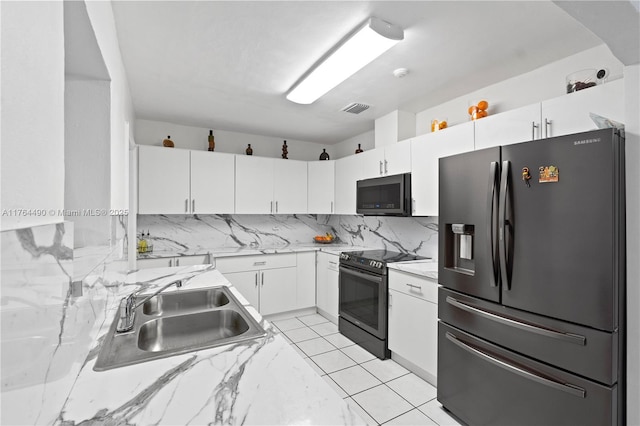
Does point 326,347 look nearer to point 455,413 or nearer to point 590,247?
point 455,413

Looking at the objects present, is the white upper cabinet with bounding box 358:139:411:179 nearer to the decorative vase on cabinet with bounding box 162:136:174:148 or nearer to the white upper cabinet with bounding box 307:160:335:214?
the white upper cabinet with bounding box 307:160:335:214

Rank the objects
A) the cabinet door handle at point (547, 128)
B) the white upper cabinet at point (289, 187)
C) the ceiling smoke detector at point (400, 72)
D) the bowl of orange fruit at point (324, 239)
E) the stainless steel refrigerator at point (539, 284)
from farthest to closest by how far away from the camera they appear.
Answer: the bowl of orange fruit at point (324, 239), the white upper cabinet at point (289, 187), the ceiling smoke detector at point (400, 72), the cabinet door handle at point (547, 128), the stainless steel refrigerator at point (539, 284)

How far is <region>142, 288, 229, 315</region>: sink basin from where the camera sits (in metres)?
1.76

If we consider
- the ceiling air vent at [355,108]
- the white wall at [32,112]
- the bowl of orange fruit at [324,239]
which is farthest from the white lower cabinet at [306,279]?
the white wall at [32,112]

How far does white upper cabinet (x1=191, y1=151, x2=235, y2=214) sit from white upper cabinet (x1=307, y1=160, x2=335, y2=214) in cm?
109

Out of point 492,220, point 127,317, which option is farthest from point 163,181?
point 492,220

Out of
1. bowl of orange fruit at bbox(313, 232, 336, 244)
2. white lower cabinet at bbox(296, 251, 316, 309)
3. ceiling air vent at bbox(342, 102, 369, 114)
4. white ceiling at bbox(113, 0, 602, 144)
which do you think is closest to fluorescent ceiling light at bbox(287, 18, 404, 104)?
white ceiling at bbox(113, 0, 602, 144)

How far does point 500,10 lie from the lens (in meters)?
1.72

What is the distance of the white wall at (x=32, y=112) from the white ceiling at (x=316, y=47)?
1381 mm

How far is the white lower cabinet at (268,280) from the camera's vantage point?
3.70m

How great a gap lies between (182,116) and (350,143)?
2.33 metres

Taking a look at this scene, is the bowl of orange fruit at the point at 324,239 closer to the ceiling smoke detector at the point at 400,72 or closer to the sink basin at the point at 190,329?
the ceiling smoke detector at the point at 400,72

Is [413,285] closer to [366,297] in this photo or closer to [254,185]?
[366,297]

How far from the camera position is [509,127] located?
7.22 ft
